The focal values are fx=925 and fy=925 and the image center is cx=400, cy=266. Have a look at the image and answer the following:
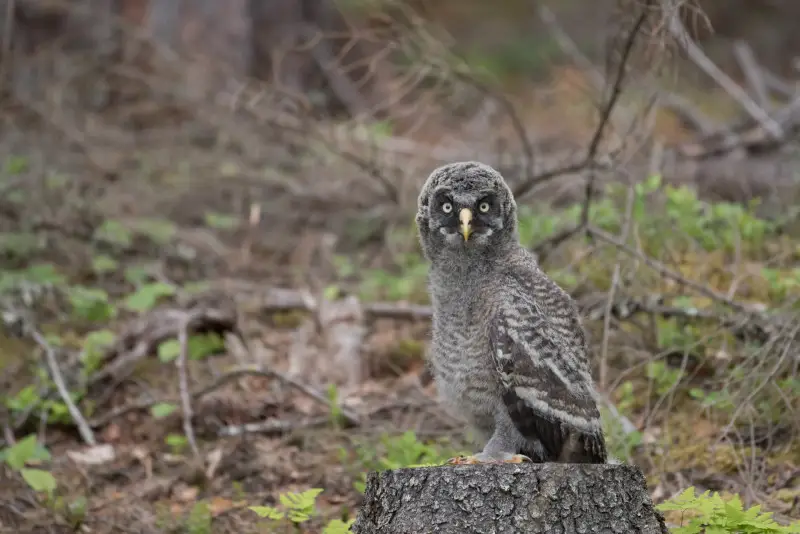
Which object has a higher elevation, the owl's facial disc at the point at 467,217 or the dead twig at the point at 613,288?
the owl's facial disc at the point at 467,217

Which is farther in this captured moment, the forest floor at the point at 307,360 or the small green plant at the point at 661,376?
the small green plant at the point at 661,376

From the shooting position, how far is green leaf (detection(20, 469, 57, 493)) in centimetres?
459

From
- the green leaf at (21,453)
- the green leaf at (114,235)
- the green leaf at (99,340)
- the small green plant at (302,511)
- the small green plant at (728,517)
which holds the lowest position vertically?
the green leaf at (21,453)

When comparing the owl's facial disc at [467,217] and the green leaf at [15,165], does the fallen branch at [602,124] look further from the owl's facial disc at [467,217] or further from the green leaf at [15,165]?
the green leaf at [15,165]

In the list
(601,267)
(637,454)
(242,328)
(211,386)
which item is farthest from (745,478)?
(242,328)

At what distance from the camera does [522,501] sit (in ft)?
10.2

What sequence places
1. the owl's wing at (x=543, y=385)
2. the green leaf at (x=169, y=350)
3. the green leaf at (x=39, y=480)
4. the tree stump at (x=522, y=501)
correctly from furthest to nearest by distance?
the green leaf at (x=169, y=350)
the green leaf at (x=39, y=480)
the owl's wing at (x=543, y=385)
the tree stump at (x=522, y=501)

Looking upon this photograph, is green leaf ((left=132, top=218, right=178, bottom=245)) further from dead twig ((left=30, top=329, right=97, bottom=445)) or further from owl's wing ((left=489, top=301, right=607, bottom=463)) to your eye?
owl's wing ((left=489, top=301, right=607, bottom=463))

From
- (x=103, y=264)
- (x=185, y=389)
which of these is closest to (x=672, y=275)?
(x=185, y=389)

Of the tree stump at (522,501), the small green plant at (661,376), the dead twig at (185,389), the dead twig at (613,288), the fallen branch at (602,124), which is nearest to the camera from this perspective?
the tree stump at (522,501)

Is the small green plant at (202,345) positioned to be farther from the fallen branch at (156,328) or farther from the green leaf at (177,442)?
the green leaf at (177,442)

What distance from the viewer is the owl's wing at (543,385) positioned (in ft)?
11.8

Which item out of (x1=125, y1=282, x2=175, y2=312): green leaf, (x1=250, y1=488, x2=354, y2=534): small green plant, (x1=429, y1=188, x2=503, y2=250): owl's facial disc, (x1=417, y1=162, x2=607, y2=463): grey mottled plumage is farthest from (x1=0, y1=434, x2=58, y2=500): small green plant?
(x1=429, y1=188, x2=503, y2=250): owl's facial disc

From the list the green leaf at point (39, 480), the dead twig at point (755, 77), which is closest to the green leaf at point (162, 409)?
the green leaf at point (39, 480)
